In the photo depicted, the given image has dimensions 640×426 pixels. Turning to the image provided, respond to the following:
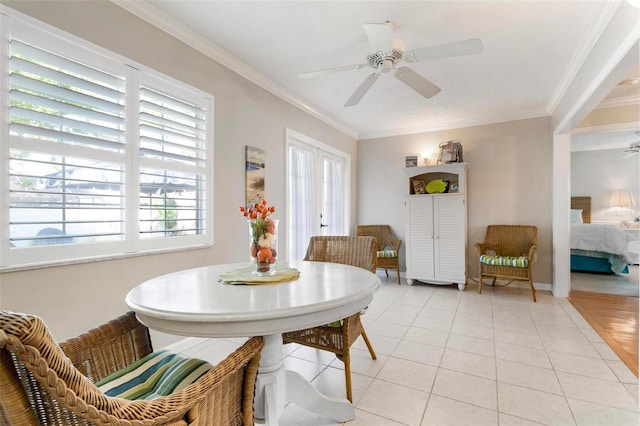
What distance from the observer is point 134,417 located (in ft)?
2.22

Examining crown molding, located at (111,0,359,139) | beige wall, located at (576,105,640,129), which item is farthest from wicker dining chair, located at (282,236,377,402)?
beige wall, located at (576,105,640,129)

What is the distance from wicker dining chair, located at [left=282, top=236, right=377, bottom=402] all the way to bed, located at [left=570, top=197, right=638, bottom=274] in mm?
4849

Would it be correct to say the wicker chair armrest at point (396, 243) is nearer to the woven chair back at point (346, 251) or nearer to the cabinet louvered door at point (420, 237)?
the cabinet louvered door at point (420, 237)

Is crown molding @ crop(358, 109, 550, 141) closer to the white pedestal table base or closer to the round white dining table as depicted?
the round white dining table

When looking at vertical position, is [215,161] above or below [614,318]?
above

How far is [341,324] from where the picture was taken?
1.73m

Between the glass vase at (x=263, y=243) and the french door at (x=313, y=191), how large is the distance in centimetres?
211

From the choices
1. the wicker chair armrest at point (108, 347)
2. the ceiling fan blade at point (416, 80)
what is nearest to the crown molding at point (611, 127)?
the ceiling fan blade at point (416, 80)

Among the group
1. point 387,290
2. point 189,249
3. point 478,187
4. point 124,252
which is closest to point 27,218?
point 124,252

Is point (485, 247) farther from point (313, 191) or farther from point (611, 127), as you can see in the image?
point (313, 191)

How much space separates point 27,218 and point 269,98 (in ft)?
7.83

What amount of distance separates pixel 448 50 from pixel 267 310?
6.52ft

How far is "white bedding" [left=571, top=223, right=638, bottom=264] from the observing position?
182 inches

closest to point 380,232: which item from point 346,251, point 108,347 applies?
point 346,251
